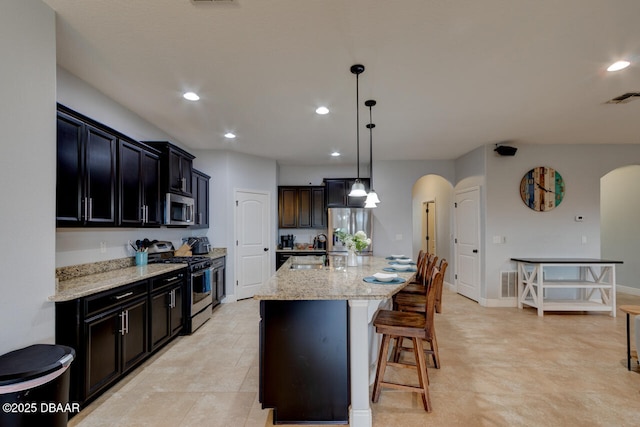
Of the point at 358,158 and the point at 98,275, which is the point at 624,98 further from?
the point at 98,275

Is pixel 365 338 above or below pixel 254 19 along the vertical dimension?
below

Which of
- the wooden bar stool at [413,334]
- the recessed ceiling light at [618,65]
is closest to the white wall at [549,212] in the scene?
the recessed ceiling light at [618,65]

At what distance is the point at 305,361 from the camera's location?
2.10 meters

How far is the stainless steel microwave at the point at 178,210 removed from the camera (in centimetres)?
367

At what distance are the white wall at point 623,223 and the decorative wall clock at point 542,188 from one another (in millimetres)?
1827

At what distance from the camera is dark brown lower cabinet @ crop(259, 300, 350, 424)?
2.08 m

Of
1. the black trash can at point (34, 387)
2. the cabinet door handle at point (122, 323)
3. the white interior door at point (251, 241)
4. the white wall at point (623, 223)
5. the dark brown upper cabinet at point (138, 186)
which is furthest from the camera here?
the white wall at point (623, 223)

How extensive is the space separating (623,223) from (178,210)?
8.14m

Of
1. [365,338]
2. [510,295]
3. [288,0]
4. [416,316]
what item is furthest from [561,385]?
[288,0]

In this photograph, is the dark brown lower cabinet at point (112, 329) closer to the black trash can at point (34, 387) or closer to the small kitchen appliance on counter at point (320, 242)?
the black trash can at point (34, 387)

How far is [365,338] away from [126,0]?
2612 mm

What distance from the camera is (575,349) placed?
3.32m

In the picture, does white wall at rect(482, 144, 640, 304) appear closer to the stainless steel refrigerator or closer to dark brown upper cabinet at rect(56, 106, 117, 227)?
the stainless steel refrigerator

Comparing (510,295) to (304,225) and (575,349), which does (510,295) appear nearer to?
(575,349)
